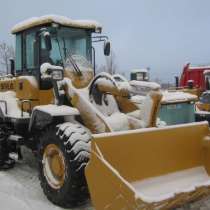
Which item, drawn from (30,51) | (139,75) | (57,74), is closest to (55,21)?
(30,51)

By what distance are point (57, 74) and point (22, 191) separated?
6.01ft

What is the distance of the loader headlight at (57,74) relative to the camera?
5.61m

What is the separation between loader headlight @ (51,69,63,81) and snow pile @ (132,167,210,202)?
6.28 feet

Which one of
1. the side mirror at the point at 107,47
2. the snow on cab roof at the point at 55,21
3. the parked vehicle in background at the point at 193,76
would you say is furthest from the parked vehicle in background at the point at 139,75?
the parked vehicle in background at the point at 193,76

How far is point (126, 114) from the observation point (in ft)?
20.3

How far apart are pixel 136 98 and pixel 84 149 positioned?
2.15 m

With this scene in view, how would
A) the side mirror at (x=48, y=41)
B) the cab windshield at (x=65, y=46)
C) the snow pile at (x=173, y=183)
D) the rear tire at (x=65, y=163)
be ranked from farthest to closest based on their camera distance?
the cab windshield at (x=65, y=46), the side mirror at (x=48, y=41), the rear tire at (x=65, y=163), the snow pile at (x=173, y=183)

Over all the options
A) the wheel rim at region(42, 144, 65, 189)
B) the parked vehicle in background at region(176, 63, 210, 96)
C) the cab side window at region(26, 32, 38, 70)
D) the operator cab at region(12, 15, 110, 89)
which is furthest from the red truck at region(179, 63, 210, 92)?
the wheel rim at region(42, 144, 65, 189)

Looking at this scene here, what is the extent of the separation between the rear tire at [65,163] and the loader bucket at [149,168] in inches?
20.7

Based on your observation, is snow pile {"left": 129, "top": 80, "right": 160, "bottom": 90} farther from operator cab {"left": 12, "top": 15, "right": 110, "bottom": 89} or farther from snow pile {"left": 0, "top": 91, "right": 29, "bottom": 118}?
snow pile {"left": 0, "top": 91, "right": 29, "bottom": 118}

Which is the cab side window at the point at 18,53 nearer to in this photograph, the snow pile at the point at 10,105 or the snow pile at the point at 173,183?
the snow pile at the point at 10,105

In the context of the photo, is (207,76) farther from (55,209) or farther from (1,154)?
(55,209)

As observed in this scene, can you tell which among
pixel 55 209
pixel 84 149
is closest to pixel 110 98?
pixel 84 149

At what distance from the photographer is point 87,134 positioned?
5.00 m
